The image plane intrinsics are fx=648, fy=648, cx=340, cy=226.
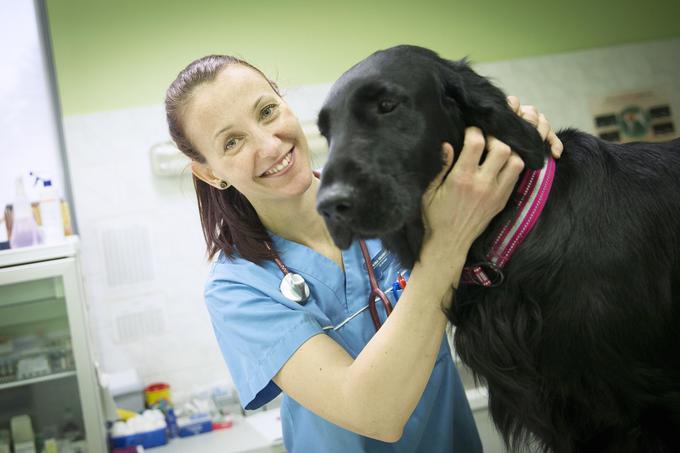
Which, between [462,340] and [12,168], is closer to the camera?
[462,340]

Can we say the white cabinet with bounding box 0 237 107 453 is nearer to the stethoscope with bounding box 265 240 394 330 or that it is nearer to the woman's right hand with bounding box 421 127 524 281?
the stethoscope with bounding box 265 240 394 330

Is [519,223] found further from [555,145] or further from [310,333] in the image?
[310,333]

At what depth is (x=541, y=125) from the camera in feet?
3.67

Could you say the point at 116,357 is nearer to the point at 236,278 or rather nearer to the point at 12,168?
the point at 12,168

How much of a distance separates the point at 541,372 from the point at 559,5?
3019mm

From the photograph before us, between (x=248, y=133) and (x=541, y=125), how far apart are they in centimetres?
57

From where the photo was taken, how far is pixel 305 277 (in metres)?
1.41

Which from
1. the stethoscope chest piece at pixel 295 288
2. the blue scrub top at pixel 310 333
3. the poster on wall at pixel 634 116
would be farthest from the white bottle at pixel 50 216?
the poster on wall at pixel 634 116

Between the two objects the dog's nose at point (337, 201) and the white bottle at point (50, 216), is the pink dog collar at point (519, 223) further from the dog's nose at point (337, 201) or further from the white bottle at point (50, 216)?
the white bottle at point (50, 216)

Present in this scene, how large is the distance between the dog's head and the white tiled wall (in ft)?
7.00

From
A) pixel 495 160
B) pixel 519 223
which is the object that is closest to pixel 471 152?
pixel 495 160

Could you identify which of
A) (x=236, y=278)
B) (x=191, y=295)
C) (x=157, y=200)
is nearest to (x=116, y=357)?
(x=191, y=295)

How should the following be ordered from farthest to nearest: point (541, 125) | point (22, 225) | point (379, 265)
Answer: point (22, 225) → point (379, 265) → point (541, 125)

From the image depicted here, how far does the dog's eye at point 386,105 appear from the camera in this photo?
42.1 inches
